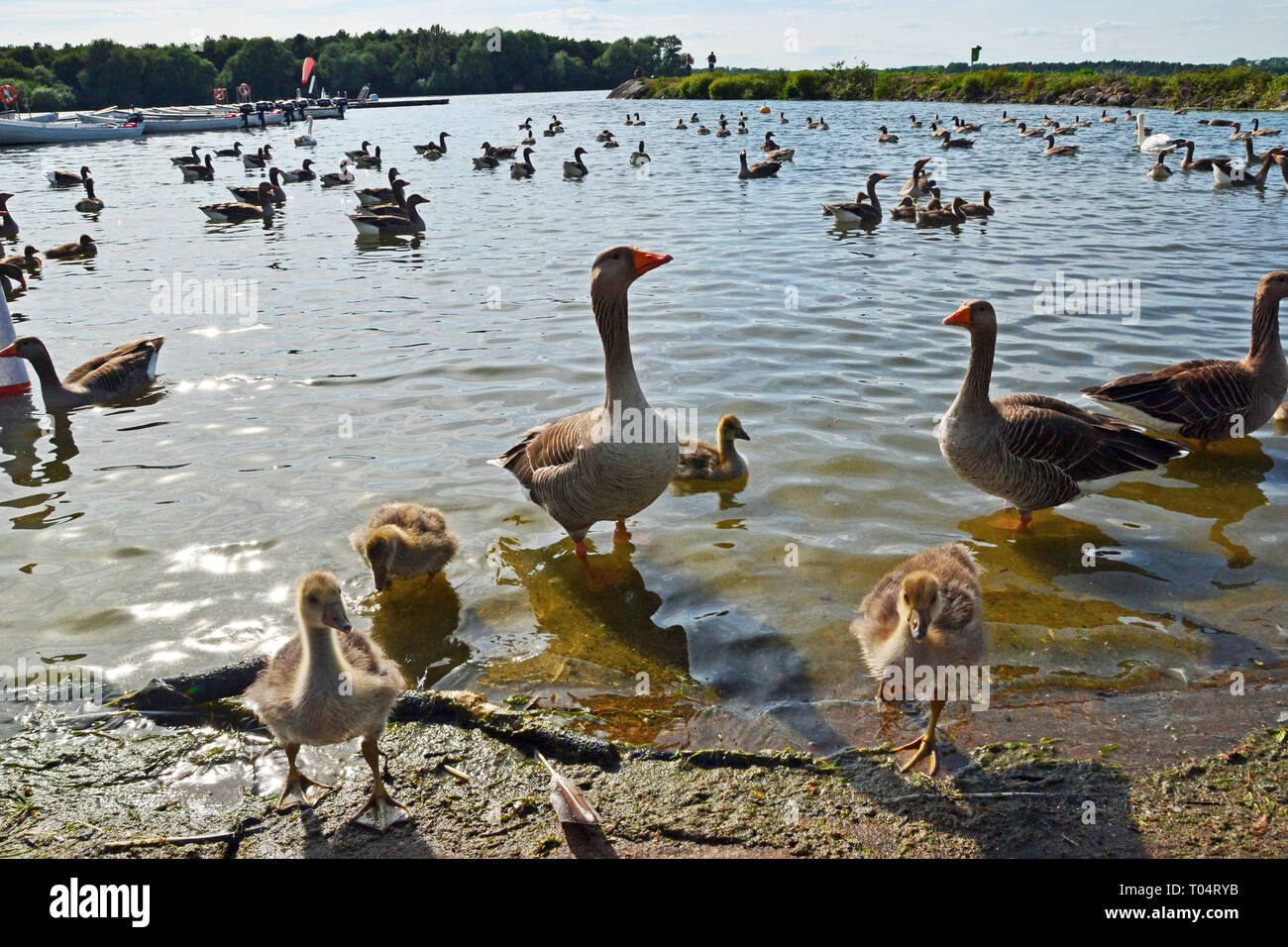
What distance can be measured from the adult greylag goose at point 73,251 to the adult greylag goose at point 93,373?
10.4 m

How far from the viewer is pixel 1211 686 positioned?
17.7ft

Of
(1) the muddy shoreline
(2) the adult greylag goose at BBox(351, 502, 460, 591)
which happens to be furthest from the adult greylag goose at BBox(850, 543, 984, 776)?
(2) the adult greylag goose at BBox(351, 502, 460, 591)

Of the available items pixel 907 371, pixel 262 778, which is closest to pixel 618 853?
pixel 262 778

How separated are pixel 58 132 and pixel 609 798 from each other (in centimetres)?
7269

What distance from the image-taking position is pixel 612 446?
6777 millimetres

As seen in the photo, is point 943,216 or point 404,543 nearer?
point 404,543

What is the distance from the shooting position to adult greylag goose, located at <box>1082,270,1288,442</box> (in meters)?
8.96

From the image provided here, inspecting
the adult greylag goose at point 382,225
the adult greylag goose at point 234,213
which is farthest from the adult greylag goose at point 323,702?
the adult greylag goose at point 234,213

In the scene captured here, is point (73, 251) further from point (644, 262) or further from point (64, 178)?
point (644, 262)

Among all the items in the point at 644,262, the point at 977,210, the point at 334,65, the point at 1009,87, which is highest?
the point at 334,65

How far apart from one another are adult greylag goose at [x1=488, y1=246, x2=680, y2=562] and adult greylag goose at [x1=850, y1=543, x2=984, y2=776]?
7.16 feet

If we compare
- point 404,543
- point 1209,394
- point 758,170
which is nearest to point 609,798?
point 404,543

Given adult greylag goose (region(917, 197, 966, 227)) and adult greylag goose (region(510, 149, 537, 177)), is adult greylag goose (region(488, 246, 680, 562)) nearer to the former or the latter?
adult greylag goose (region(917, 197, 966, 227))

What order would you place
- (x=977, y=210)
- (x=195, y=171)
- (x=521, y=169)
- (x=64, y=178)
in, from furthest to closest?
(x=195, y=171), (x=521, y=169), (x=64, y=178), (x=977, y=210)
